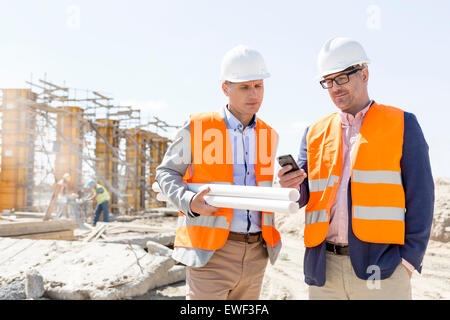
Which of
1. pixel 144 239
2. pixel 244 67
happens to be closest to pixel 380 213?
pixel 244 67

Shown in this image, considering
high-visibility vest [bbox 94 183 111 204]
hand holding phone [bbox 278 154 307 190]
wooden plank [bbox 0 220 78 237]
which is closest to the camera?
hand holding phone [bbox 278 154 307 190]

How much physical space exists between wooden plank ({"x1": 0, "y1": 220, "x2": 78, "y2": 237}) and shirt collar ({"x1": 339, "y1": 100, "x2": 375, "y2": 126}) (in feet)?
20.5

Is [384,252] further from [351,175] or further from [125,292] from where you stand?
[125,292]

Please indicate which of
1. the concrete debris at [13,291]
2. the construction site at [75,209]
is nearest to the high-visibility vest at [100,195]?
the construction site at [75,209]

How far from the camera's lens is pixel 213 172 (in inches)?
86.8

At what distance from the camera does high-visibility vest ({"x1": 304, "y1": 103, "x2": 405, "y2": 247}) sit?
199cm

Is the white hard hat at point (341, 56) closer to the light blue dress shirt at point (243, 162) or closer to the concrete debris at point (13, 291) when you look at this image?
the light blue dress shirt at point (243, 162)

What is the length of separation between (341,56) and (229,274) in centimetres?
142

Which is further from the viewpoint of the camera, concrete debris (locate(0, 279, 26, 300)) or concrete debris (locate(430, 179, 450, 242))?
concrete debris (locate(430, 179, 450, 242))

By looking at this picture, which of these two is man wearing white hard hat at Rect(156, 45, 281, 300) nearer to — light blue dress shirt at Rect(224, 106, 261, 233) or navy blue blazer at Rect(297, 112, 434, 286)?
light blue dress shirt at Rect(224, 106, 261, 233)

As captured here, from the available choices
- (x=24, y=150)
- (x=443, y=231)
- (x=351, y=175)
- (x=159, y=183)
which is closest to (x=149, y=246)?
(x=159, y=183)

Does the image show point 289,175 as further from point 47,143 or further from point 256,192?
point 47,143

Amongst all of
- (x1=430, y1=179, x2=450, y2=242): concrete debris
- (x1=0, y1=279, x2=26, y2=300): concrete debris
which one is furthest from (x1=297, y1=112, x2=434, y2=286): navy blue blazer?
(x1=430, y1=179, x2=450, y2=242): concrete debris

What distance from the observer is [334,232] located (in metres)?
2.14
